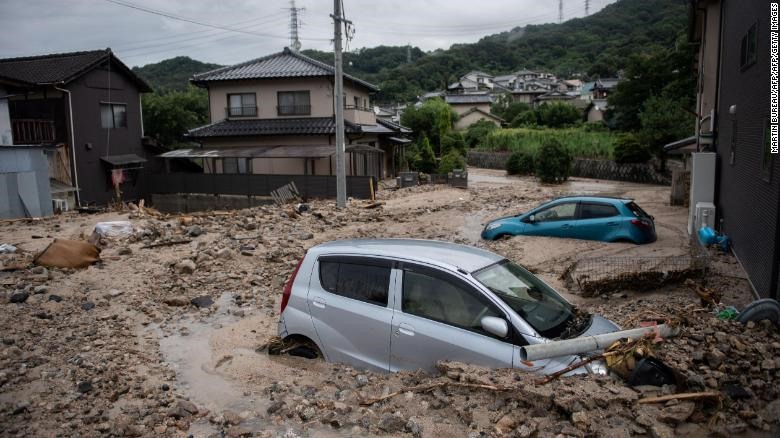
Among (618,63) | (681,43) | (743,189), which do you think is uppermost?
(618,63)

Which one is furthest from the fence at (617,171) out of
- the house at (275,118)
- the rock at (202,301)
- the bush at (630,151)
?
the rock at (202,301)

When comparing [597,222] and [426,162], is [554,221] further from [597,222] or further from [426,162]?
[426,162]

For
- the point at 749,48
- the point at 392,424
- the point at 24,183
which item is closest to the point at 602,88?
the point at 749,48

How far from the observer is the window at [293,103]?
101 ft

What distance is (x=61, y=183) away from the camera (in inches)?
1072

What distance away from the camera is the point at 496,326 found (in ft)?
16.7

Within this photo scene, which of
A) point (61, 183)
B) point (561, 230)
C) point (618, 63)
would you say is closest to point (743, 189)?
point (561, 230)

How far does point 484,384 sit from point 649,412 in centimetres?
127

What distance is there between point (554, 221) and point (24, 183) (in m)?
Result: 19.7

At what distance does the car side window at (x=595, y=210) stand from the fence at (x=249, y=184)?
12852 mm

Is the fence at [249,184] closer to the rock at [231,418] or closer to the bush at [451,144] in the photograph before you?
the bush at [451,144]

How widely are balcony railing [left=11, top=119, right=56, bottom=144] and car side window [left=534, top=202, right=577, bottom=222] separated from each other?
75.5 ft

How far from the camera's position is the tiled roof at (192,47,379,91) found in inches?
1185

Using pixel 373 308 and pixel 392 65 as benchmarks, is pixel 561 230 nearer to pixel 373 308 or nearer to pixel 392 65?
pixel 373 308
